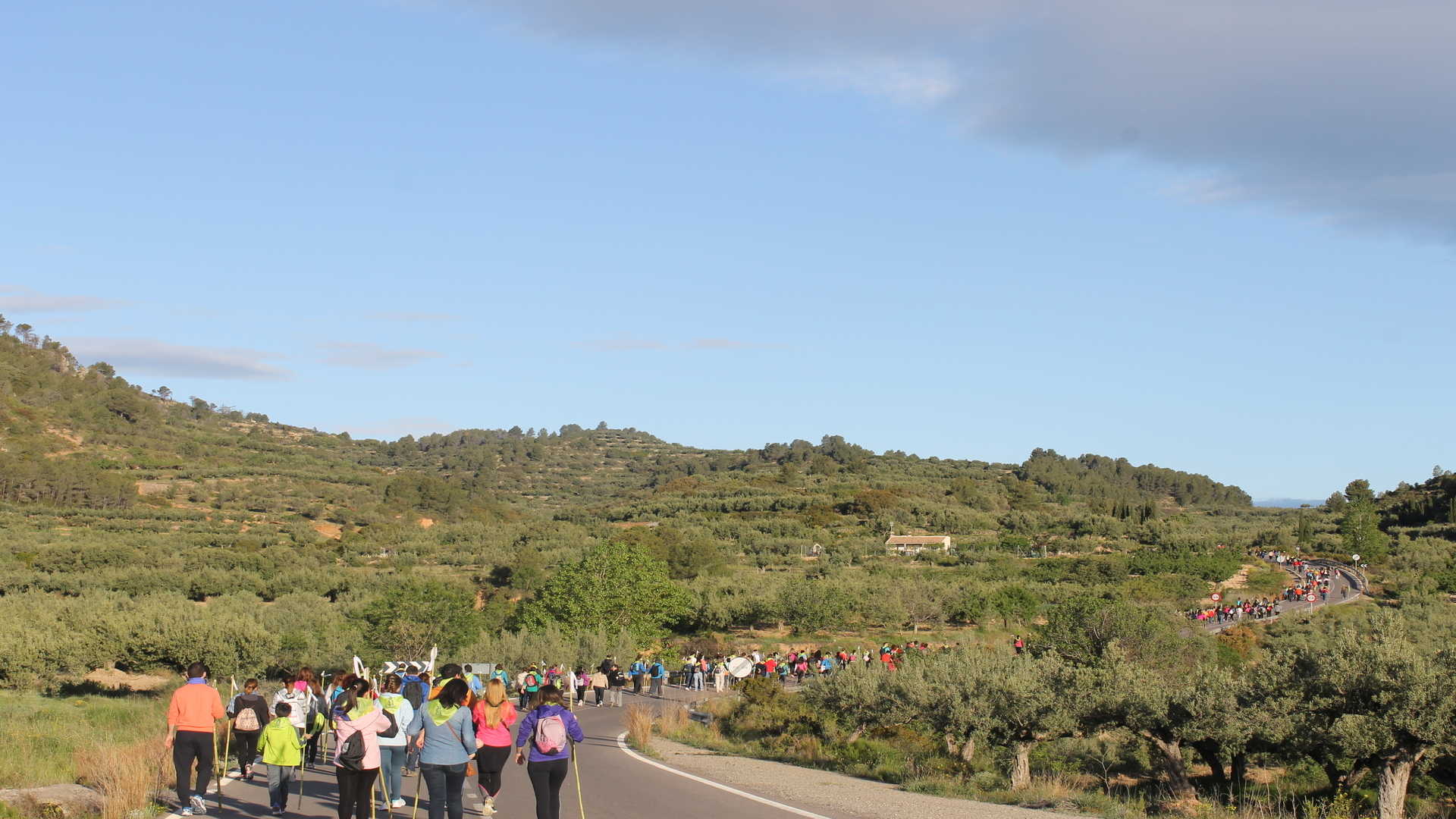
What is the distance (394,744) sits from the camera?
10859 millimetres

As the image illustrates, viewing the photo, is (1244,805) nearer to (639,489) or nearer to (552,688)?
(552,688)

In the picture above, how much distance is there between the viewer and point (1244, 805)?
13.3 meters

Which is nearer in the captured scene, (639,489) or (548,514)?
(548,514)

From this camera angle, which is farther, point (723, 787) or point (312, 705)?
point (312, 705)

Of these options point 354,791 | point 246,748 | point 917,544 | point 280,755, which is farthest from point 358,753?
point 917,544

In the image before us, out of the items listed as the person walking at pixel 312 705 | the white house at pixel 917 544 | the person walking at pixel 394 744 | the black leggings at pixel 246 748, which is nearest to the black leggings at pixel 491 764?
the person walking at pixel 394 744

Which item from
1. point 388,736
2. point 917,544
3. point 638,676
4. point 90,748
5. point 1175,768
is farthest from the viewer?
point 917,544

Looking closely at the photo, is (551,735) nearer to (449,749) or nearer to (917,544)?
(449,749)

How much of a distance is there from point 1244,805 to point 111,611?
1322 inches

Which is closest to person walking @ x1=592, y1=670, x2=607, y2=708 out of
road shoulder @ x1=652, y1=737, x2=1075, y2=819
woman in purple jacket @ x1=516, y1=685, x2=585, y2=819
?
road shoulder @ x1=652, y1=737, x2=1075, y2=819

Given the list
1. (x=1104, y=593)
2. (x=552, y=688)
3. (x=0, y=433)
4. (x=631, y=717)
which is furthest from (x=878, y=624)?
(x=0, y=433)

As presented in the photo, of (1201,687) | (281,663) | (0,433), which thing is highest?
(0,433)

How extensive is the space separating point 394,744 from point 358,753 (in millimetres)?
925

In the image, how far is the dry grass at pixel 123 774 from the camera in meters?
11.1
